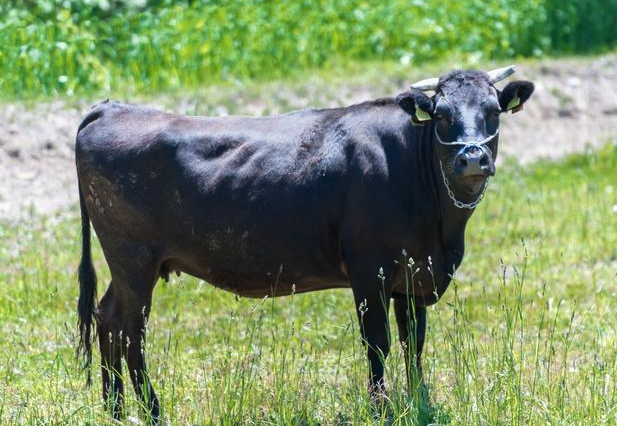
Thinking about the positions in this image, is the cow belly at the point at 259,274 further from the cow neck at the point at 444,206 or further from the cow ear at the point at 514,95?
the cow ear at the point at 514,95

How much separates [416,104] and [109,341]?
2.42 m

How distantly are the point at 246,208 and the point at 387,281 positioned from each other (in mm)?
994

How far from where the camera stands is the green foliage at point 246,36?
1417 centimetres

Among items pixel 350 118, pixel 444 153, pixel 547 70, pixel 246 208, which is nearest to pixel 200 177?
pixel 246 208

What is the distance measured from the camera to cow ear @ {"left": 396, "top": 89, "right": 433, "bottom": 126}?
759 centimetres

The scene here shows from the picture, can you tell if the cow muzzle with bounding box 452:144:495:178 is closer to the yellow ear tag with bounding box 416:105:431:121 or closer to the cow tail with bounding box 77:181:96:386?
the yellow ear tag with bounding box 416:105:431:121

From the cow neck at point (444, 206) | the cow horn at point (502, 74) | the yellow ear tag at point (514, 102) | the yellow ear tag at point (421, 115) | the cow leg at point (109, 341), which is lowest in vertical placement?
the cow leg at point (109, 341)

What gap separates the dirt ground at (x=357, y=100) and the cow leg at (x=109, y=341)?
414 cm

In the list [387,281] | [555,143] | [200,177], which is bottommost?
[555,143]

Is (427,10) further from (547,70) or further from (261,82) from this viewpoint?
(261,82)

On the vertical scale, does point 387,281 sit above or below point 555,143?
above

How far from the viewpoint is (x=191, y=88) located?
14.6m

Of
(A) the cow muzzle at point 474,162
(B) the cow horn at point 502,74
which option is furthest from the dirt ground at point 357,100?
(A) the cow muzzle at point 474,162

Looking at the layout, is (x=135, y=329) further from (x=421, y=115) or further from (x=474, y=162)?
(x=474, y=162)
